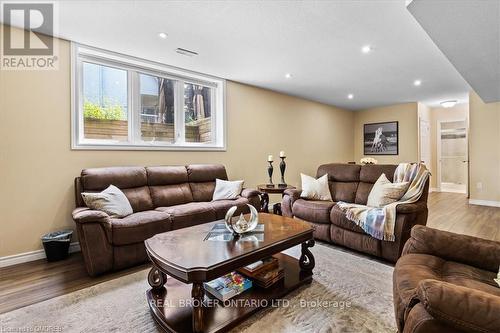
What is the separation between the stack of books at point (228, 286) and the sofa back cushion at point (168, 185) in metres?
1.73

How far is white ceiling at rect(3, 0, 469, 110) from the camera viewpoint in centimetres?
230

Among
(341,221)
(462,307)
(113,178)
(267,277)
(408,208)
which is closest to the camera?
(462,307)

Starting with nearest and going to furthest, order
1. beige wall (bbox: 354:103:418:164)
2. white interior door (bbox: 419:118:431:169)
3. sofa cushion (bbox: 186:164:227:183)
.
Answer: sofa cushion (bbox: 186:164:227:183) → beige wall (bbox: 354:103:418:164) → white interior door (bbox: 419:118:431:169)

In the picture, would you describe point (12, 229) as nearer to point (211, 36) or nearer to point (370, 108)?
point (211, 36)

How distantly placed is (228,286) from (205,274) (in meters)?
0.48

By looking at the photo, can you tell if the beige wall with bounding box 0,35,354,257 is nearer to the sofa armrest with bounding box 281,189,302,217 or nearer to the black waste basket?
the black waste basket

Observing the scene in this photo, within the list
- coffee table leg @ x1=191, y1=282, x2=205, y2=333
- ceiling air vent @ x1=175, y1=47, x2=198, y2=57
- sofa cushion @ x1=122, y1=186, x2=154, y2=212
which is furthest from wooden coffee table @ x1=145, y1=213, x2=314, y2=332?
ceiling air vent @ x1=175, y1=47, x2=198, y2=57

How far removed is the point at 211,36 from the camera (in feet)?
9.27

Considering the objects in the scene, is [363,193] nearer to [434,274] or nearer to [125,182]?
[434,274]

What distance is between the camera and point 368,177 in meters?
3.39

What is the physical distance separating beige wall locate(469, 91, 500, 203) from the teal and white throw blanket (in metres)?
3.97

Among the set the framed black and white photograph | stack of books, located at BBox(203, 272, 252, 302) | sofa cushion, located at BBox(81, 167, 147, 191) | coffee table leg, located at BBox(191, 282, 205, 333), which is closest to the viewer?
coffee table leg, located at BBox(191, 282, 205, 333)

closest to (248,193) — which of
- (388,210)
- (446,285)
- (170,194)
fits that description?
(170,194)

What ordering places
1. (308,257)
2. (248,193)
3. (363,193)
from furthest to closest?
(248,193)
(363,193)
(308,257)
